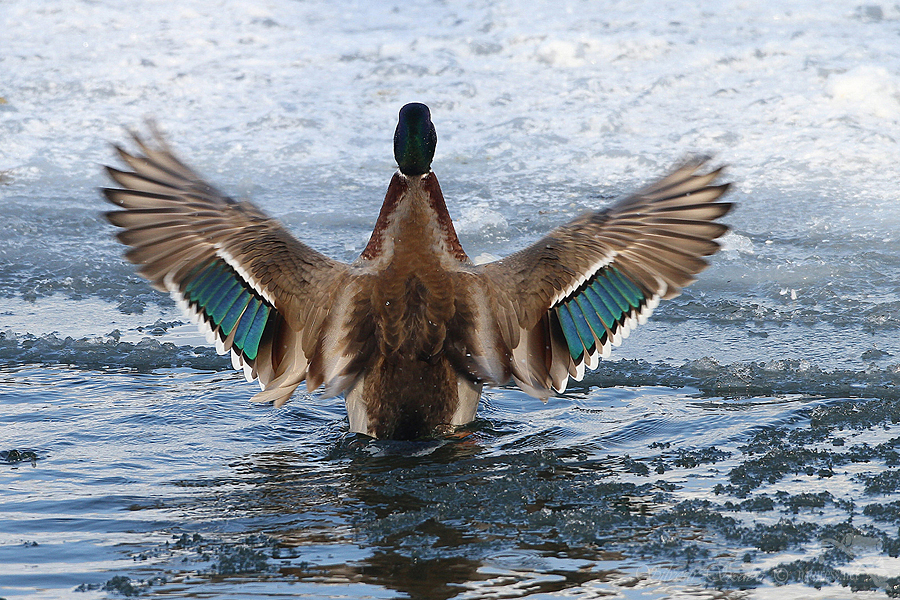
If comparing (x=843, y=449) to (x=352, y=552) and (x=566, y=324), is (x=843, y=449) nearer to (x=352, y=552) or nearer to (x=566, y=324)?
(x=566, y=324)

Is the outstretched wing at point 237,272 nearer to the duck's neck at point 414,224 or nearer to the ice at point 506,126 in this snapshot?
the duck's neck at point 414,224

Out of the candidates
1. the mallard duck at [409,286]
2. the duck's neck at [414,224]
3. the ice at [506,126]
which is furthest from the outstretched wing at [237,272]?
the ice at [506,126]

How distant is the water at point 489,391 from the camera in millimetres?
3229

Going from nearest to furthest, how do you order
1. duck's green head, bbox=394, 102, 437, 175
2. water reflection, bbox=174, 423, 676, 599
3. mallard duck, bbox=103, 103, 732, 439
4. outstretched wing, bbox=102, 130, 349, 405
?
water reflection, bbox=174, 423, 676, 599 → mallard duck, bbox=103, 103, 732, 439 → outstretched wing, bbox=102, 130, 349, 405 → duck's green head, bbox=394, 102, 437, 175

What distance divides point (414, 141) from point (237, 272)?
924 millimetres

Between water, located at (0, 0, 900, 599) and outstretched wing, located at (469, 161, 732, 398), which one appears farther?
outstretched wing, located at (469, 161, 732, 398)

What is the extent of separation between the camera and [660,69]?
8789 mm

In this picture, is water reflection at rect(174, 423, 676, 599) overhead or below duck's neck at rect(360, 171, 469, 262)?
below

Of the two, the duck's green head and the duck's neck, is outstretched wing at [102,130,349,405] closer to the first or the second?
the duck's neck

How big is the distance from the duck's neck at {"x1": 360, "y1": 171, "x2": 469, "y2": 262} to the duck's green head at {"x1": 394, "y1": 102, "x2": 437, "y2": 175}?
0.20 feet

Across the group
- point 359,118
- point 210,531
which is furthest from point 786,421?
point 359,118

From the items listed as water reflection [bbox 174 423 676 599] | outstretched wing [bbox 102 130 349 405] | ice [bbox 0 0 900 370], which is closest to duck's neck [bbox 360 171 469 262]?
outstretched wing [bbox 102 130 349 405]

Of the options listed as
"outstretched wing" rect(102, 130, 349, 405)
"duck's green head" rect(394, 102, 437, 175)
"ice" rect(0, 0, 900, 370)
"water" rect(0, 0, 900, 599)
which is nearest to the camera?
"water" rect(0, 0, 900, 599)

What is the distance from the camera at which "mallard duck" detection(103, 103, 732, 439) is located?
417 centimetres
